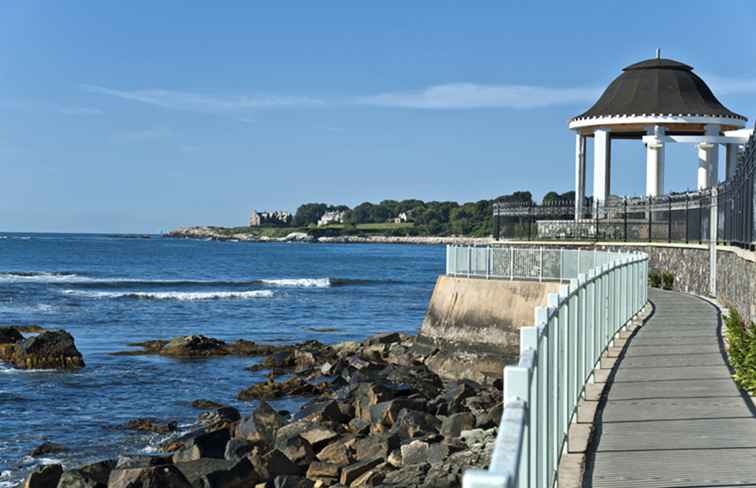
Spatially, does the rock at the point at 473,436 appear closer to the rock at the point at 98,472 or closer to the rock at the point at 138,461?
the rock at the point at 138,461

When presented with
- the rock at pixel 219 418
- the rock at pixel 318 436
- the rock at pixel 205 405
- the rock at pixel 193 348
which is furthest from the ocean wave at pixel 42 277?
the rock at pixel 318 436

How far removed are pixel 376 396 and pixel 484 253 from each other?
7.76 meters

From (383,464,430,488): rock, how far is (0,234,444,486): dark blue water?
677cm

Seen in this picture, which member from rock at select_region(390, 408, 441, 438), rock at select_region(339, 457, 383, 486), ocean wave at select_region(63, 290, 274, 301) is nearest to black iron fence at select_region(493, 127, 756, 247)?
rock at select_region(390, 408, 441, 438)

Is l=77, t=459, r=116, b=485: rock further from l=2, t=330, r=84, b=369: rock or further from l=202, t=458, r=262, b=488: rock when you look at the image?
l=2, t=330, r=84, b=369: rock

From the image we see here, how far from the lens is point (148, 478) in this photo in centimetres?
1323

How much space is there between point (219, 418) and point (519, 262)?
9.10m

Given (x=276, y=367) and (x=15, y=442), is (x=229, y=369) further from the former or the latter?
(x=15, y=442)

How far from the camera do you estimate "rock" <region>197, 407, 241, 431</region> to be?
1964cm

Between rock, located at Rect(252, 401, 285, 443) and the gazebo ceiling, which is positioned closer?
rock, located at Rect(252, 401, 285, 443)

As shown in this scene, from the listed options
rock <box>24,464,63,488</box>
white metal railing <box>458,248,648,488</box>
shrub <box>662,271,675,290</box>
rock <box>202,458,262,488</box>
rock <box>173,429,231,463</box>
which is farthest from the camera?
shrub <box>662,271,675,290</box>

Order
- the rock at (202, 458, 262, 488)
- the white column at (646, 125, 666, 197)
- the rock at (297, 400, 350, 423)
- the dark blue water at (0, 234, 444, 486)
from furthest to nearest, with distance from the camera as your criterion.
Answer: the white column at (646, 125, 666, 197), the dark blue water at (0, 234, 444, 486), the rock at (297, 400, 350, 423), the rock at (202, 458, 262, 488)

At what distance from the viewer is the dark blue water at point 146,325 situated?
20.3 metres

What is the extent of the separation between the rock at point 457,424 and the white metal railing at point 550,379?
8.44ft
